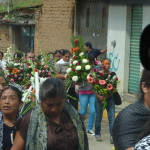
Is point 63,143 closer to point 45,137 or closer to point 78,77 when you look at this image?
point 45,137

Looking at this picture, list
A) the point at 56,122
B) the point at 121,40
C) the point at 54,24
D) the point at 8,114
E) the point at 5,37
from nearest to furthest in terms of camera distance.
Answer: the point at 56,122 → the point at 8,114 → the point at 121,40 → the point at 54,24 → the point at 5,37

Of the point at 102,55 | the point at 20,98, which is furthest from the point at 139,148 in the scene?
the point at 102,55

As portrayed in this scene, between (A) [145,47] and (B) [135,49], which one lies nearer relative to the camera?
(A) [145,47]

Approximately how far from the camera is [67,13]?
1888cm

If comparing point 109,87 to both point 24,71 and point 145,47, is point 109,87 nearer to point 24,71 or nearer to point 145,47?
point 24,71

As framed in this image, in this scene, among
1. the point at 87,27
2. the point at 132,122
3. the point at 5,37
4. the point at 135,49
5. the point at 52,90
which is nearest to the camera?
the point at 132,122

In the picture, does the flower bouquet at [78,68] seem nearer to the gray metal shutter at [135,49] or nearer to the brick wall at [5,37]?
the gray metal shutter at [135,49]

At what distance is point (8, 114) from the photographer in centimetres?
548

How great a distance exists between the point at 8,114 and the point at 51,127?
1160 millimetres

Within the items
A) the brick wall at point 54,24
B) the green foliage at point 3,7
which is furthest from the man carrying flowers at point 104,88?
the green foliage at point 3,7

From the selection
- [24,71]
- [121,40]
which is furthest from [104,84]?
[121,40]

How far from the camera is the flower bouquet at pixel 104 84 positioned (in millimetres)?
9445

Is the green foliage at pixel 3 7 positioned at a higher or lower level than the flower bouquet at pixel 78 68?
higher

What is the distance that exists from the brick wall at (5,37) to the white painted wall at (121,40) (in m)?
9.18
